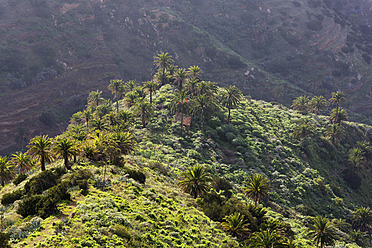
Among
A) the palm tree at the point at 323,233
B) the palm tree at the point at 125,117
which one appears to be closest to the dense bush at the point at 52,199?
the palm tree at the point at 125,117

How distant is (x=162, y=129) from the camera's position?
69312 millimetres

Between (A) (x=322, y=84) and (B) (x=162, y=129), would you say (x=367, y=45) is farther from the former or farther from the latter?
(B) (x=162, y=129)

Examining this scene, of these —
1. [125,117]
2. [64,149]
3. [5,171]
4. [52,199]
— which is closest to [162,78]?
Answer: [125,117]

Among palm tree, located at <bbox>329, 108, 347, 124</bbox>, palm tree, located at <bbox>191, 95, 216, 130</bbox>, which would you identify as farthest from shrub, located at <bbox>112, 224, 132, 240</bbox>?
palm tree, located at <bbox>329, 108, 347, 124</bbox>

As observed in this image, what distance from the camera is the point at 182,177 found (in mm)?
47812

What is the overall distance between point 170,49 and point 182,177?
123337 millimetres

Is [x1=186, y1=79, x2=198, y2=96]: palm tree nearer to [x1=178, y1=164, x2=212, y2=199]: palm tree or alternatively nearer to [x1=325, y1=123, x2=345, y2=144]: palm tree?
[x1=178, y1=164, x2=212, y2=199]: palm tree

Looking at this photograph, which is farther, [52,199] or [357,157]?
[357,157]

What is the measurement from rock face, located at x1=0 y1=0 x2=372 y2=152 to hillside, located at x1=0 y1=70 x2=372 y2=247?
37.3 metres

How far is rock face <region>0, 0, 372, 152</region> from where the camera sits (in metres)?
113

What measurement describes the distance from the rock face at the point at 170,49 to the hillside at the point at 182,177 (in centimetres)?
3728

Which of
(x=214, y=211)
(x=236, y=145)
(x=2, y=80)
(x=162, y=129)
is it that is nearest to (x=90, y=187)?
(x=214, y=211)

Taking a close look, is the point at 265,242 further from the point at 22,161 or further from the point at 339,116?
the point at 339,116

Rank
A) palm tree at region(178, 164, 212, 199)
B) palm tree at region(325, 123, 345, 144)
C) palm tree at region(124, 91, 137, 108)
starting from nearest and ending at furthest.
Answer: palm tree at region(178, 164, 212, 199)
palm tree at region(124, 91, 137, 108)
palm tree at region(325, 123, 345, 144)
